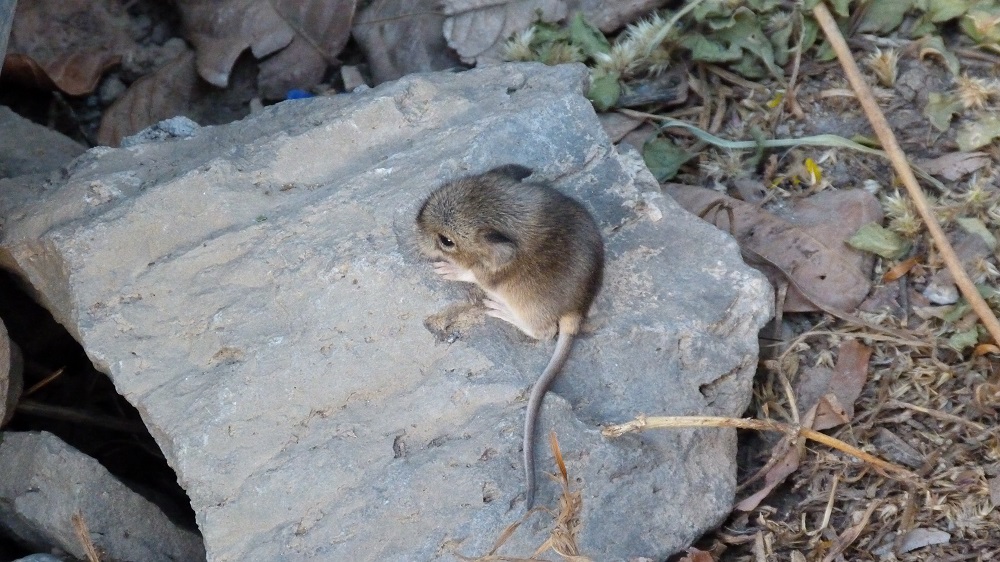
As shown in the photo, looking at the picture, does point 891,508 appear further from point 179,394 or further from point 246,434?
point 179,394

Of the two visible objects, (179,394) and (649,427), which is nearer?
(649,427)

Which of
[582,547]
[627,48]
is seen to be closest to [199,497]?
[582,547]

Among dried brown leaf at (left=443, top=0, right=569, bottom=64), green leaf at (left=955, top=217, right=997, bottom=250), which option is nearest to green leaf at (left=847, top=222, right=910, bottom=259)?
green leaf at (left=955, top=217, right=997, bottom=250)

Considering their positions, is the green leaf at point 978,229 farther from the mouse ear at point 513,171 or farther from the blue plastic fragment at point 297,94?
the blue plastic fragment at point 297,94

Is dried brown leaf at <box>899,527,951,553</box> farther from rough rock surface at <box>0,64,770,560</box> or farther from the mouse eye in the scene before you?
the mouse eye

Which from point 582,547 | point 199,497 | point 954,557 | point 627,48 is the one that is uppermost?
point 627,48
